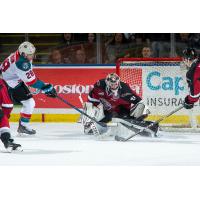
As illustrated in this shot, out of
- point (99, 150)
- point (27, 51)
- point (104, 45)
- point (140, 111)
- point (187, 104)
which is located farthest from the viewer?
point (104, 45)

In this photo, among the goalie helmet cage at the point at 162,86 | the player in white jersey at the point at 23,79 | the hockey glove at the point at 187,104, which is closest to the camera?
the hockey glove at the point at 187,104

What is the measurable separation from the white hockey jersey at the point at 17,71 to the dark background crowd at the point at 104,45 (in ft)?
3.72

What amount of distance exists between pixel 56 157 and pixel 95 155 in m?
0.30

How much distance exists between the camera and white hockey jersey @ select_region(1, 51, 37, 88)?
6465 millimetres

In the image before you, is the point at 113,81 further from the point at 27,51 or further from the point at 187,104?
the point at 27,51

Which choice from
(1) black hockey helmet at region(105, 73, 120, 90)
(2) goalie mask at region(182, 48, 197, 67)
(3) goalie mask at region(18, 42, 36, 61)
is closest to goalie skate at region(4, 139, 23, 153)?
(3) goalie mask at region(18, 42, 36, 61)

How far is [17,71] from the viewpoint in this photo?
258 inches

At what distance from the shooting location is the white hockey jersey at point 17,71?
6465 mm

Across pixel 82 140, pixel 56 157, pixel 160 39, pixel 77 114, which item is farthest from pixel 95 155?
pixel 160 39

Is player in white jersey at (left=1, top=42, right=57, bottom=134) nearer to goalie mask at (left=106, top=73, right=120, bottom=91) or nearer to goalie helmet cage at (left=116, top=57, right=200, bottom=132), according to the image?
goalie mask at (left=106, top=73, right=120, bottom=91)

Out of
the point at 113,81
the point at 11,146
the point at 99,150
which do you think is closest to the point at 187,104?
the point at 113,81

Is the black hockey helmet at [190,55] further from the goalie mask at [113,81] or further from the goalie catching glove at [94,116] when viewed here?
the goalie catching glove at [94,116]

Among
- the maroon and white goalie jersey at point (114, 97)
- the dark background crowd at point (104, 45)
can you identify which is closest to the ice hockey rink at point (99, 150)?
the maroon and white goalie jersey at point (114, 97)

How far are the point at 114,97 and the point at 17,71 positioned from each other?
0.82 meters
